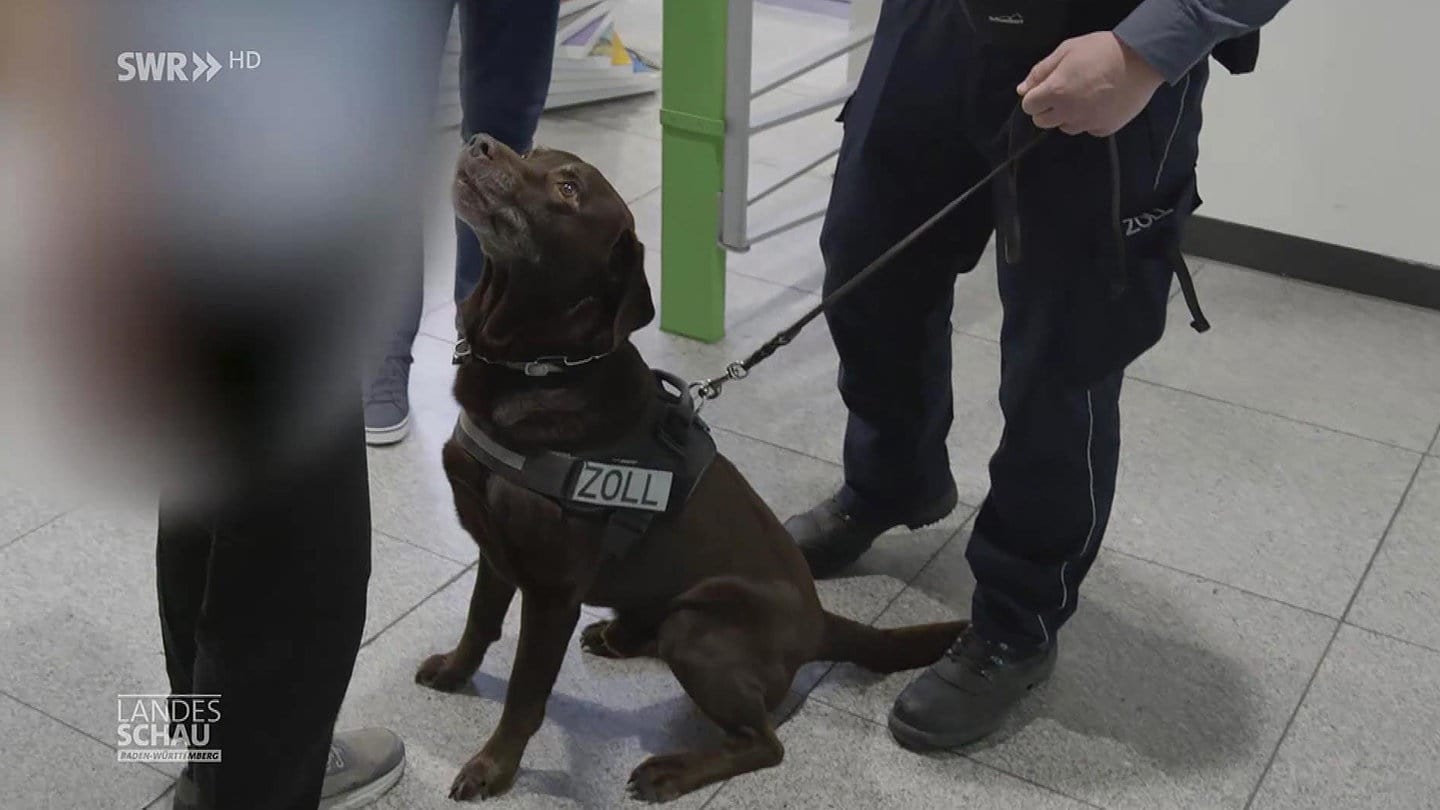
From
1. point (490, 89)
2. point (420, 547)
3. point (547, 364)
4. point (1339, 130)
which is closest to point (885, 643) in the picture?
point (547, 364)

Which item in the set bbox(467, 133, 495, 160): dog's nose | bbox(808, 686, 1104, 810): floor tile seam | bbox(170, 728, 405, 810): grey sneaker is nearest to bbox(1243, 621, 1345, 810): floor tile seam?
bbox(808, 686, 1104, 810): floor tile seam

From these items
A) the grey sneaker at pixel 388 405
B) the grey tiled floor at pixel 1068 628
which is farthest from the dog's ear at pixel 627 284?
the grey sneaker at pixel 388 405

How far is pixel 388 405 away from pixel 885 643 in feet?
3.20

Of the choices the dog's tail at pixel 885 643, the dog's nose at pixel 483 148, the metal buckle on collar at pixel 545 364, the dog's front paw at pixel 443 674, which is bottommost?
the dog's front paw at pixel 443 674

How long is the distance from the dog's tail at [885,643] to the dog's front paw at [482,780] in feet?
1.31

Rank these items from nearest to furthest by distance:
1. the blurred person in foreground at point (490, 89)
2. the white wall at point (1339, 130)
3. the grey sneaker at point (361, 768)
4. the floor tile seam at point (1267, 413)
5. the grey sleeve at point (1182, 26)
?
the grey sleeve at point (1182, 26)
the grey sneaker at point (361, 768)
the blurred person in foreground at point (490, 89)
the floor tile seam at point (1267, 413)
the white wall at point (1339, 130)

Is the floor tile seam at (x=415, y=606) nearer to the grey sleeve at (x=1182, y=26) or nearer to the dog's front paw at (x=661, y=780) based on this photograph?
the dog's front paw at (x=661, y=780)

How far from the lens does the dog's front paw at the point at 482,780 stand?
1.64 metres

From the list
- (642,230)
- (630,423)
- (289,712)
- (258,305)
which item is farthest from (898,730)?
(642,230)

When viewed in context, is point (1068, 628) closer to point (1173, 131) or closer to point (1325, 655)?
point (1325, 655)

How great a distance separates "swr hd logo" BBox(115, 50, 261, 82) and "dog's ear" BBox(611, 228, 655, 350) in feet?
1.98

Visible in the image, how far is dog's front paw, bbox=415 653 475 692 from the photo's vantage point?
5.95 feet

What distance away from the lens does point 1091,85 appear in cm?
138

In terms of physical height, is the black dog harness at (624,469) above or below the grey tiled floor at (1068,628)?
above
